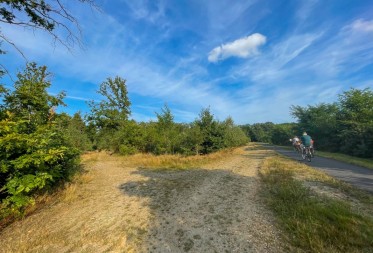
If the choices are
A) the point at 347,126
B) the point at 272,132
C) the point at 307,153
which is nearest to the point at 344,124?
the point at 347,126

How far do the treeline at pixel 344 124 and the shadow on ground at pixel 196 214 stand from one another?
25509 mm

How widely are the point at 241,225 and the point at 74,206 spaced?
16.5 ft

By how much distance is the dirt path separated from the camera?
4.04 meters

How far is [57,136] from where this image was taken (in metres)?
7.15

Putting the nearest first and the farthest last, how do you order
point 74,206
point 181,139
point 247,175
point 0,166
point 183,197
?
point 0,166, point 74,206, point 183,197, point 247,175, point 181,139

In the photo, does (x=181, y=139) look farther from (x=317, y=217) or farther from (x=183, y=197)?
(x=317, y=217)

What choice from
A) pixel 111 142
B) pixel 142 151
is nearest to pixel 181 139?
pixel 142 151

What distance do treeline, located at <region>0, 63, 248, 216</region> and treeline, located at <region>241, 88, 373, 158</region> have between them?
15.4 m

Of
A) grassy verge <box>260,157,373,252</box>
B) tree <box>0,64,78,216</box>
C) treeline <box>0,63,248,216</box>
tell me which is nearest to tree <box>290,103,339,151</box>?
treeline <box>0,63,248,216</box>

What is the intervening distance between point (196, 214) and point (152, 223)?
1182 millimetres

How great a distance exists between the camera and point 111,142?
915 inches

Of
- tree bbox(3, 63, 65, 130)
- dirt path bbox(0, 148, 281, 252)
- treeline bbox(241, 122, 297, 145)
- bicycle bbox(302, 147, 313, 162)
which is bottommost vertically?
dirt path bbox(0, 148, 281, 252)

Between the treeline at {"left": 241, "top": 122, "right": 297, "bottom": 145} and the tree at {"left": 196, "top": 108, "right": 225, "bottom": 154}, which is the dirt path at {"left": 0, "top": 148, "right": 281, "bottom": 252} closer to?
the tree at {"left": 196, "top": 108, "right": 225, "bottom": 154}

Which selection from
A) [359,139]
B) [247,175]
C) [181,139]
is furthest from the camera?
[359,139]
